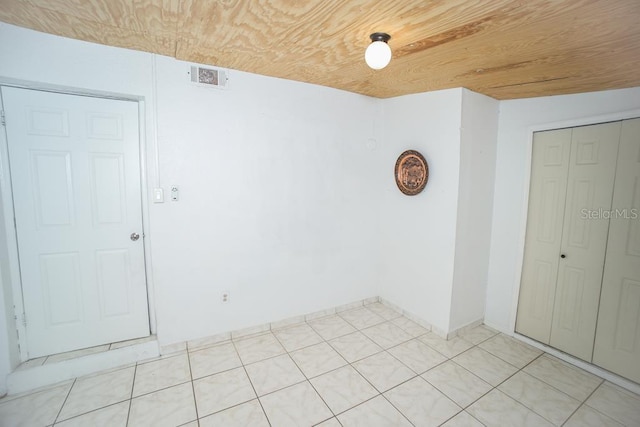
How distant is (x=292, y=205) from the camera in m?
2.90

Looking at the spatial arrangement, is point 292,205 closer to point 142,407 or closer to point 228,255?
point 228,255

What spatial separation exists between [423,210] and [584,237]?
1.39 m

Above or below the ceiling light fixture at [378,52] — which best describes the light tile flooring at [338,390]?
below

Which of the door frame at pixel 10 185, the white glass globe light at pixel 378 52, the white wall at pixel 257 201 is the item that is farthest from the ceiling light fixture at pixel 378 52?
the door frame at pixel 10 185

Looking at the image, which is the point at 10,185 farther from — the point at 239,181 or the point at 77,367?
the point at 239,181

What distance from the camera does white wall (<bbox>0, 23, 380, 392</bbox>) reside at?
83.0 inches

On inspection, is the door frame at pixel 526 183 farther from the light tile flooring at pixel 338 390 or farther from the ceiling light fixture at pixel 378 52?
the ceiling light fixture at pixel 378 52

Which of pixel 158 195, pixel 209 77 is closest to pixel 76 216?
pixel 158 195

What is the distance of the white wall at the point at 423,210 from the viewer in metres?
2.71

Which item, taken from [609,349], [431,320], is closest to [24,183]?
[431,320]

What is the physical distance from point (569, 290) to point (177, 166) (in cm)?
382

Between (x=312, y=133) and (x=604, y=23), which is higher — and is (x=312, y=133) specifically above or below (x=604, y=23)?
below

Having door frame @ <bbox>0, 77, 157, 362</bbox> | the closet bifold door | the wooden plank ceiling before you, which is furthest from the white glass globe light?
the closet bifold door

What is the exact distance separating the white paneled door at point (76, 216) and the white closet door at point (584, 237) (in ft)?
13.1
